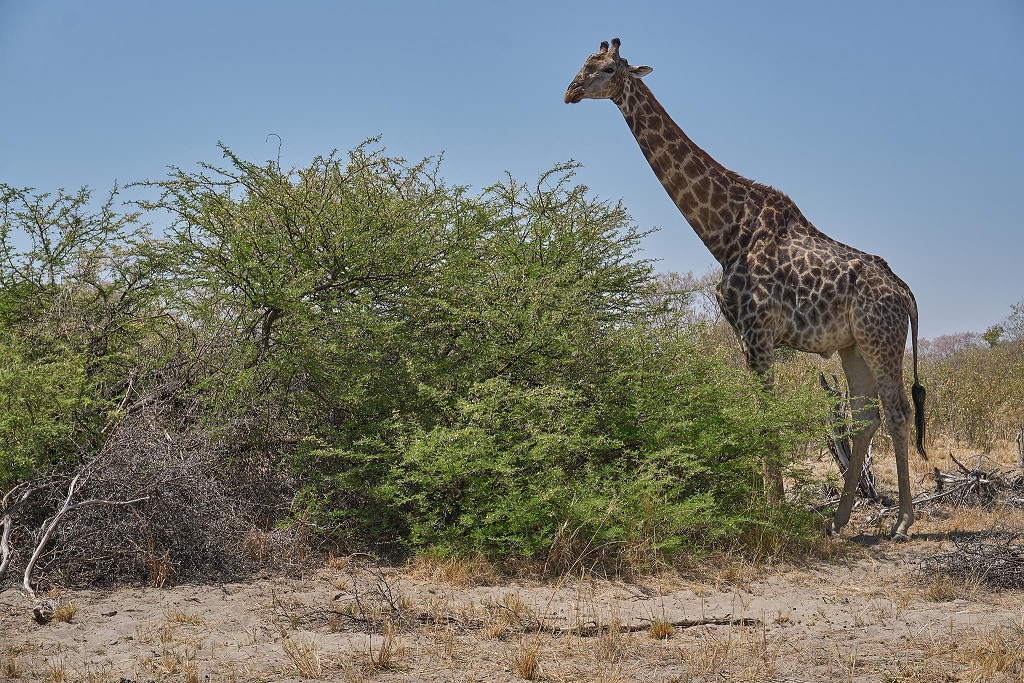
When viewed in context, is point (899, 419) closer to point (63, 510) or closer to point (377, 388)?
point (377, 388)

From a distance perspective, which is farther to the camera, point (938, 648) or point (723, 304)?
point (723, 304)

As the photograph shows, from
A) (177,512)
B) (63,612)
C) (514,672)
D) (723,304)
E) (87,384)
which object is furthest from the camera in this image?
(723,304)

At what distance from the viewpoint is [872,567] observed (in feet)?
21.7

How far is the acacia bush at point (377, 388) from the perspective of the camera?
6.42 meters

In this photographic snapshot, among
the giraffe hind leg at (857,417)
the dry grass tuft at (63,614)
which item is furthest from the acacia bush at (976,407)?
the dry grass tuft at (63,614)

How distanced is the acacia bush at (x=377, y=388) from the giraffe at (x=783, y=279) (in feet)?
1.80

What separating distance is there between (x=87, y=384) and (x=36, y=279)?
1.75 meters

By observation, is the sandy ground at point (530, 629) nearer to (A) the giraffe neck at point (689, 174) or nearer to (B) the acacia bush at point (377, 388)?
(B) the acacia bush at point (377, 388)

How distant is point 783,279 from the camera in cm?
777

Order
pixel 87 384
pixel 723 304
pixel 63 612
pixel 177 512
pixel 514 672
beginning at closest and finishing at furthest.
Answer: pixel 514 672, pixel 63 612, pixel 177 512, pixel 87 384, pixel 723 304

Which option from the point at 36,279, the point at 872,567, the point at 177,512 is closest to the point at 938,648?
the point at 872,567

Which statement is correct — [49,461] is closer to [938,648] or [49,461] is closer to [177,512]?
[177,512]

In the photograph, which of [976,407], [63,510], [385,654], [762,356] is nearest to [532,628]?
[385,654]

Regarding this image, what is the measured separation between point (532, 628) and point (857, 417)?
436 centimetres
